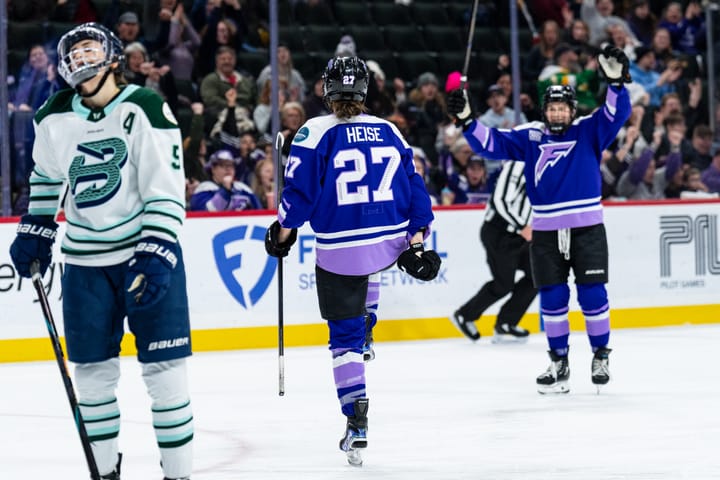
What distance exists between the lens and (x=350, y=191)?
4.99m

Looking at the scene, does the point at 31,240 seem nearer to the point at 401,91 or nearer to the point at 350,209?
the point at 350,209

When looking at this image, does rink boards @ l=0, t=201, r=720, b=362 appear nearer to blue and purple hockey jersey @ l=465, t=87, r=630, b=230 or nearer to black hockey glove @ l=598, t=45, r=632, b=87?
blue and purple hockey jersey @ l=465, t=87, r=630, b=230

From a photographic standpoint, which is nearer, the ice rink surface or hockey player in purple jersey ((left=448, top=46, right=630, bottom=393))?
the ice rink surface

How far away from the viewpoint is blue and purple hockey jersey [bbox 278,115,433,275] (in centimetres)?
496

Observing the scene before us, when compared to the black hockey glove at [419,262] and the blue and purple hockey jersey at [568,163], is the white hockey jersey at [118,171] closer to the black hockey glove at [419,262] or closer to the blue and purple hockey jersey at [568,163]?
the black hockey glove at [419,262]

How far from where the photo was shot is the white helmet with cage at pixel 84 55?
383 centimetres

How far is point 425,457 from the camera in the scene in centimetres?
502

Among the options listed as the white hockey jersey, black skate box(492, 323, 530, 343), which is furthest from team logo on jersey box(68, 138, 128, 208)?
black skate box(492, 323, 530, 343)

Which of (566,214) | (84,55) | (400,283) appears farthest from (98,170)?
(400,283)

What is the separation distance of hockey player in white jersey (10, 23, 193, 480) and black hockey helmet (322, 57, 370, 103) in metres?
1.26

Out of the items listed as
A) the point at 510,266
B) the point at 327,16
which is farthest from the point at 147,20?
the point at 510,266

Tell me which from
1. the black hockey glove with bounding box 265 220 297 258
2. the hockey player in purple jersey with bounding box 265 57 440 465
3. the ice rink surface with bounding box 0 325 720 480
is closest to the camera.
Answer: the ice rink surface with bounding box 0 325 720 480

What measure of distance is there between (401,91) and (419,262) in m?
6.61

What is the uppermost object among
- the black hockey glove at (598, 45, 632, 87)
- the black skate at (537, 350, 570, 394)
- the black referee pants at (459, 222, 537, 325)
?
the black hockey glove at (598, 45, 632, 87)
